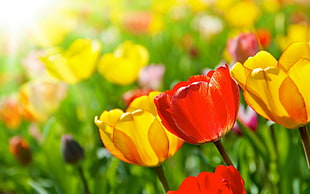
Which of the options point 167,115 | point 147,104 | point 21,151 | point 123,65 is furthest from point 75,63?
point 167,115

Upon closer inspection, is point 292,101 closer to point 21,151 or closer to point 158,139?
point 158,139

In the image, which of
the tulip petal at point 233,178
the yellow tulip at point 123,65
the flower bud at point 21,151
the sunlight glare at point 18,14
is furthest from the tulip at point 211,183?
the sunlight glare at point 18,14

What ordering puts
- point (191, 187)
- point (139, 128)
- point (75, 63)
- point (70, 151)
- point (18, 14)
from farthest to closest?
point (18, 14), point (75, 63), point (70, 151), point (139, 128), point (191, 187)

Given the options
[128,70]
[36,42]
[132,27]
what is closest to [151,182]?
[128,70]

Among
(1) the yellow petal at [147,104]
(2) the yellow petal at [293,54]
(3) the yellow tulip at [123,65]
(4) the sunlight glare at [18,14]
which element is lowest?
(4) the sunlight glare at [18,14]

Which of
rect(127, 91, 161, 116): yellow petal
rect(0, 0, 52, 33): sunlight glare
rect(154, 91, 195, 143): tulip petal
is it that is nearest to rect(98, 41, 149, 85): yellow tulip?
rect(127, 91, 161, 116): yellow petal

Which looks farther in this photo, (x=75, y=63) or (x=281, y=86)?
(x=75, y=63)

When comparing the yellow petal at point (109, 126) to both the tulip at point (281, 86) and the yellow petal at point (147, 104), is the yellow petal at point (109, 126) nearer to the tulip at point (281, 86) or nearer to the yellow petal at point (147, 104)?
the yellow petal at point (147, 104)

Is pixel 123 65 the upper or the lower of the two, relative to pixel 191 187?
lower

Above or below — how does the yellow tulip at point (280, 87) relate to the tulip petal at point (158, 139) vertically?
above
